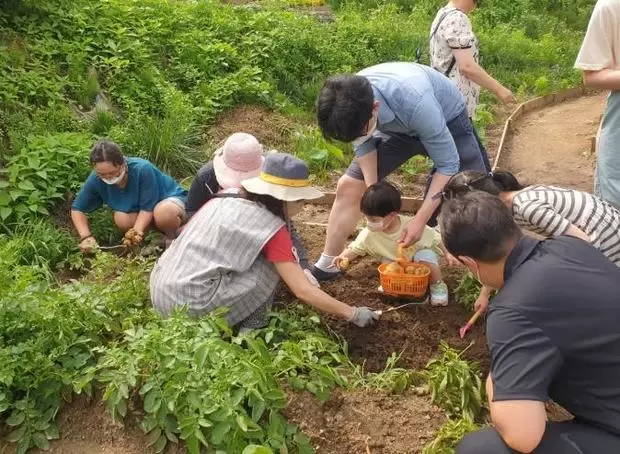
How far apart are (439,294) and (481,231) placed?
1.89 metres

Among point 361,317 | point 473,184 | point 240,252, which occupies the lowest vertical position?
point 361,317

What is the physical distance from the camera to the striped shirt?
3.26 metres

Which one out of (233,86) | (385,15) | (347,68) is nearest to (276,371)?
(233,86)

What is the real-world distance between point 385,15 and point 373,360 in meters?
8.00

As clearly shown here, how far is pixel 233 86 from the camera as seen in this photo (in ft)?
24.7

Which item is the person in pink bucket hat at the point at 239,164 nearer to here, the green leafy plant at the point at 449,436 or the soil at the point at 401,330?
the soil at the point at 401,330

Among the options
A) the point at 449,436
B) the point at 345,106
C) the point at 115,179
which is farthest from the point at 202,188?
the point at 449,436

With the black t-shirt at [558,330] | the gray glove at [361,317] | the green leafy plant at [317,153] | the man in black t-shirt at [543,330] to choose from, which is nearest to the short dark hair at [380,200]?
the gray glove at [361,317]

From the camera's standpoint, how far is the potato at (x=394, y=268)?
426 cm

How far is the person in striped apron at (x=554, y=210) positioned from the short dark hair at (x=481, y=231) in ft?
2.34

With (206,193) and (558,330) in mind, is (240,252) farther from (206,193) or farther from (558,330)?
Answer: (558,330)

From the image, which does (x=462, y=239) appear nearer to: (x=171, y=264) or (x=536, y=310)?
(x=536, y=310)

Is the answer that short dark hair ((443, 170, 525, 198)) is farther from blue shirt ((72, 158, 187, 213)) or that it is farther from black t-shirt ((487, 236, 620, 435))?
blue shirt ((72, 158, 187, 213))

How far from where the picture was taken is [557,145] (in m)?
7.77
